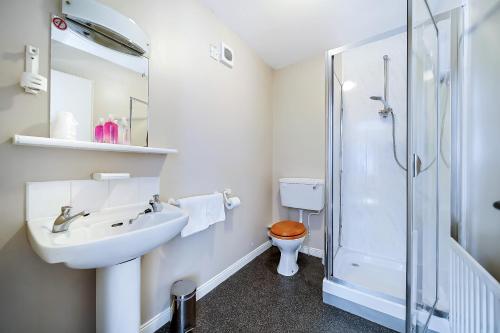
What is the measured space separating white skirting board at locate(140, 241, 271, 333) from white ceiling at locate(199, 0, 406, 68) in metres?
2.24

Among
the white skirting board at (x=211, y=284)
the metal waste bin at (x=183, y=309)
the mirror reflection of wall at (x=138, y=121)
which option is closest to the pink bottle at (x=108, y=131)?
the mirror reflection of wall at (x=138, y=121)

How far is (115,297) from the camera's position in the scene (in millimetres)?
893

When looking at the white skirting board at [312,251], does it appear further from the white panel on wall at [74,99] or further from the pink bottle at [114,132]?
the white panel on wall at [74,99]

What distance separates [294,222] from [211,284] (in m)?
0.98

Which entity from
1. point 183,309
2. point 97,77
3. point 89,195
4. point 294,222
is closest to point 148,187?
point 89,195

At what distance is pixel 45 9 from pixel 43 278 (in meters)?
1.17

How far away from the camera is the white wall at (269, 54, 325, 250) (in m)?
2.24

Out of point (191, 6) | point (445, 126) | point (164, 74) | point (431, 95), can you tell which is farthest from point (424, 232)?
point (191, 6)

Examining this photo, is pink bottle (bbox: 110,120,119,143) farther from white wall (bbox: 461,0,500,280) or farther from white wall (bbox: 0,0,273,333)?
white wall (bbox: 461,0,500,280)

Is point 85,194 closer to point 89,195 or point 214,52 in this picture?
point 89,195

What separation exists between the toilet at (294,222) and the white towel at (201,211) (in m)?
0.60

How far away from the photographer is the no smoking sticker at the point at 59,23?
90 cm

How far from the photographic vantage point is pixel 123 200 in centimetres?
111

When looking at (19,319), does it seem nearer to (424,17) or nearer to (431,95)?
(431,95)
